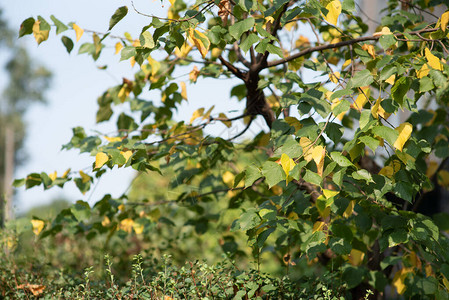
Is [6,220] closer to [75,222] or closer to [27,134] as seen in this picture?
[75,222]

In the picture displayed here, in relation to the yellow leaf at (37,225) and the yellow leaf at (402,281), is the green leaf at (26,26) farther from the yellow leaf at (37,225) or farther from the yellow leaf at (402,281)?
the yellow leaf at (402,281)

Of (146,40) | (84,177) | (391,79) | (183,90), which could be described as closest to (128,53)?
(146,40)

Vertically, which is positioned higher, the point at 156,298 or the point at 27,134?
the point at 27,134

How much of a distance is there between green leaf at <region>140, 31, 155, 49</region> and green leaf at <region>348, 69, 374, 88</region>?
87 centimetres

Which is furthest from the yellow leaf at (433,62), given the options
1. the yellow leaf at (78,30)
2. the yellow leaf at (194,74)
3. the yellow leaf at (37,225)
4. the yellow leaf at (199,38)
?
the yellow leaf at (37,225)

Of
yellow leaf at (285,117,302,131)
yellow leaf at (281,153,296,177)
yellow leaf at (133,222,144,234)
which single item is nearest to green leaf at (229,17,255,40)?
yellow leaf at (285,117,302,131)

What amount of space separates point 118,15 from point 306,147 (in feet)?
3.28

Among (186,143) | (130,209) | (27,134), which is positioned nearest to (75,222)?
(130,209)

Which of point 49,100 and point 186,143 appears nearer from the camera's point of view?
point 186,143

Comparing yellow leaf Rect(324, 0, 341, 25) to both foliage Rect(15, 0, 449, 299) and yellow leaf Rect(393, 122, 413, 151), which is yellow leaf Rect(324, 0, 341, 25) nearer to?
foliage Rect(15, 0, 449, 299)

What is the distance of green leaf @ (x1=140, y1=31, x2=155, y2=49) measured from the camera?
6.72ft

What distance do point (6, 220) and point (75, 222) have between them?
1162mm

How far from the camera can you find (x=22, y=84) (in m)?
27.6

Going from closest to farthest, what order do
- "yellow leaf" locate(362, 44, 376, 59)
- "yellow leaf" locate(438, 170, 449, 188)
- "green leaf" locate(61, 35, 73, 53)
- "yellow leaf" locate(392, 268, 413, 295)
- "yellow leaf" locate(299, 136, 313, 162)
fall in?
"yellow leaf" locate(299, 136, 313, 162) < "yellow leaf" locate(362, 44, 376, 59) < "green leaf" locate(61, 35, 73, 53) < "yellow leaf" locate(392, 268, 413, 295) < "yellow leaf" locate(438, 170, 449, 188)
